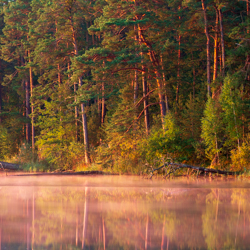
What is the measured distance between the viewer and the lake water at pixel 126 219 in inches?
295

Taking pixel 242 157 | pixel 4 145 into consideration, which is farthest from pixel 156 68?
pixel 4 145

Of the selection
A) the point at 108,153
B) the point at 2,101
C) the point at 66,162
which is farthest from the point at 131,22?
the point at 2,101

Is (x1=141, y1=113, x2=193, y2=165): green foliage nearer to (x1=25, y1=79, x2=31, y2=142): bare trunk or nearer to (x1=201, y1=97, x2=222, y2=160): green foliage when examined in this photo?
(x1=201, y1=97, x2=222, y2=160): green foliage

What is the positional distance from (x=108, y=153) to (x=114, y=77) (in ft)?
17.7

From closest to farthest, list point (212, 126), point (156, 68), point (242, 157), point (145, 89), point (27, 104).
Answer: point (242, 157) → point (212, 126) → point (156, 68) → point (145, 89) → point (27, 104)

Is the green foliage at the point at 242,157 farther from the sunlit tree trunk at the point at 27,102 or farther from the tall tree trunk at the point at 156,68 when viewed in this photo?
the sunlit tree trunk at the point at 27,102

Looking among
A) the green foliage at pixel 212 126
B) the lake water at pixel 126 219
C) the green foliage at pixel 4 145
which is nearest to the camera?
the lake water at pixel 126 219

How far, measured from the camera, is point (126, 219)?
31.9 feet

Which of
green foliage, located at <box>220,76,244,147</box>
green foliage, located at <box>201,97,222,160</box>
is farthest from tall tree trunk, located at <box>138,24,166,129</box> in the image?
green foliage, located at <box>220,76,244,147</box>

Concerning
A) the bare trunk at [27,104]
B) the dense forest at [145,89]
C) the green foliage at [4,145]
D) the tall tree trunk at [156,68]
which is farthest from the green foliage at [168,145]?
the bare trunk at [27,104]

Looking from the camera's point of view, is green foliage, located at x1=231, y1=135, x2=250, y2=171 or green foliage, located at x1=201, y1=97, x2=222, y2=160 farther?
green foliage, located at x1=201, y1=97, x2=222, y2=160

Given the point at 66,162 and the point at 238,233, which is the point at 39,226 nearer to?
the point at 238,233

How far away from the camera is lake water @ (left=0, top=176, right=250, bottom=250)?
24.6 ft

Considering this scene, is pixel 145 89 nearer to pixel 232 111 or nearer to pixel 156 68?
pixel 156 68
